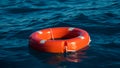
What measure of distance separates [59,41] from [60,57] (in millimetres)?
491

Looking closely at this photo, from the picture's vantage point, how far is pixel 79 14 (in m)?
13.0

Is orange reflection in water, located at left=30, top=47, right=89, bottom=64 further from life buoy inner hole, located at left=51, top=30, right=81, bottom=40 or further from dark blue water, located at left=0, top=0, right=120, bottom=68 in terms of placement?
life buoy inner hole, located at left=51, top=30, right=81, bottom=40

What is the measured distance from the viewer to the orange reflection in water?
875cm

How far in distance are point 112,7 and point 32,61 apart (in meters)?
6.39

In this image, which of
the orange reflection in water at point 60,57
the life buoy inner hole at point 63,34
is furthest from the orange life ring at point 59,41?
the orange reflection in water at point 60,57

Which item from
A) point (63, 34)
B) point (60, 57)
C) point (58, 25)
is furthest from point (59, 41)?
point (58, 25)

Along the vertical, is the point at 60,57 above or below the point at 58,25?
below

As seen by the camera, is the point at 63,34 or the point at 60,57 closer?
the point at 60,57

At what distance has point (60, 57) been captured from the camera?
352 inches

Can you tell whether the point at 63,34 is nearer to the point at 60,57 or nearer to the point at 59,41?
the point at 59,41

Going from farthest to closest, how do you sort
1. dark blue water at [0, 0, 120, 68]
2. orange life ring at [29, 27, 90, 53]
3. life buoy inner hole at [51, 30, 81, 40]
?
life buoy inner hole at [51, 30, 81, 40] < orange life ring at [29, 27, 90, 53] < dark blue water at [0, 0, 120, 68]

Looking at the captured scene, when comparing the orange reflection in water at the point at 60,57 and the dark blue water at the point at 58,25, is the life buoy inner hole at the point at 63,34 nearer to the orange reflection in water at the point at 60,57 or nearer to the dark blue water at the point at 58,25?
the dark blue water at the point at 58,25

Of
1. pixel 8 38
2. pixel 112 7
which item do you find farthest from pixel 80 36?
pixel 112 7

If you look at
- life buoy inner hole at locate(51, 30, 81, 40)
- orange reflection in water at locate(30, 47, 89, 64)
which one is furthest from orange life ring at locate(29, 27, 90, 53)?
orange reflection in water at locate(30, 47, 89, 64)
